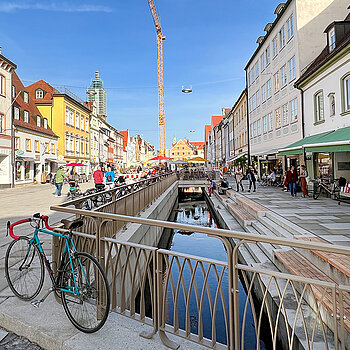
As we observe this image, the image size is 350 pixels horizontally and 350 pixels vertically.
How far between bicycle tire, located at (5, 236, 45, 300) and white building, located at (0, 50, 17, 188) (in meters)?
26.5

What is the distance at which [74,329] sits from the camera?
3080mm

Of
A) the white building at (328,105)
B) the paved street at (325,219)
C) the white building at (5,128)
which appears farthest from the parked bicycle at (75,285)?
the white building at (5,128)

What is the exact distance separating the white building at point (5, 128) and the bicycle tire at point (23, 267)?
26.5 meters

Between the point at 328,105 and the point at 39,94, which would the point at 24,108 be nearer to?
the point at 39,94

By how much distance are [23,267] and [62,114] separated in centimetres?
4165

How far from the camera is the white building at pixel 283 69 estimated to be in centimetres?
1905

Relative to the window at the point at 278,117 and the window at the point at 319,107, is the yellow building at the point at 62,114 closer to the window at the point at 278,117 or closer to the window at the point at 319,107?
the window at the point at 278,117

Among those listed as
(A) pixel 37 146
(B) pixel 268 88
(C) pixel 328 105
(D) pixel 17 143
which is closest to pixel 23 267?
(C) pixel 328 105

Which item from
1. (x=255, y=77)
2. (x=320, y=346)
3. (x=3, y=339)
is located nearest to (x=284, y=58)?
(x=255, y=77)

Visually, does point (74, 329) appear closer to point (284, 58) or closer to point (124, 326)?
point (124, 326)

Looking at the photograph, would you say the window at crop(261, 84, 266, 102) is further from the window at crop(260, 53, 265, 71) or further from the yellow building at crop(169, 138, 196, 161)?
the yellow building at crop(169, 138, 196, 161)

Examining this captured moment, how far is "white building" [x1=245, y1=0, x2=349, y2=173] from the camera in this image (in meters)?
19.0

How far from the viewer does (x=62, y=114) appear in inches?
1650

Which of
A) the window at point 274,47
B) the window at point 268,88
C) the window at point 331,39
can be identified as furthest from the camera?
the window at point 268,88
